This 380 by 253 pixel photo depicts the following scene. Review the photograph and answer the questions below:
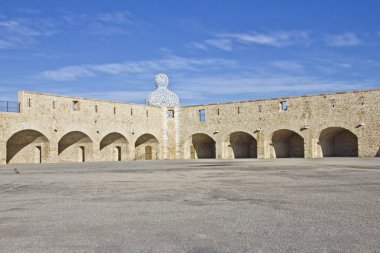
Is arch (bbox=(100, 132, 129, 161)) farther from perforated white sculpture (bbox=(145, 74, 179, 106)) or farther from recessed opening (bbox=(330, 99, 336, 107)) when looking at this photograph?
recessed opening (bbox=(330, 99, 336, 107))

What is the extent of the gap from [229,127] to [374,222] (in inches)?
1065

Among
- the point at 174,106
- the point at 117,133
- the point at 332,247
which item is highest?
the point at 174,106

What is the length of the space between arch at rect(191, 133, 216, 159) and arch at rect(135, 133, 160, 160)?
3277 mm

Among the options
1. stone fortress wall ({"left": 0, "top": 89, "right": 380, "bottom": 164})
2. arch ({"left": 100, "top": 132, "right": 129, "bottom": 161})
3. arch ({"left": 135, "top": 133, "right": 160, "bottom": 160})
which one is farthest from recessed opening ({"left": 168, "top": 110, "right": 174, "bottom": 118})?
arch ({"left": 100, "top": 132, "right": 129, "bottom": 161})

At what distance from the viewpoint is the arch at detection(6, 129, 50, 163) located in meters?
25.9

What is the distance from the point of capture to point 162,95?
117 feet

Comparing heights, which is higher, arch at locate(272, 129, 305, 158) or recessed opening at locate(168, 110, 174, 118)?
recessed opening at locate(168, 110, 174, 118)

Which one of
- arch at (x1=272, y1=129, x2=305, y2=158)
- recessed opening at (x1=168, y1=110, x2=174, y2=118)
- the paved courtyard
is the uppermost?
recessed opening at (x1=168, y1=110, x2=174, y2=118)

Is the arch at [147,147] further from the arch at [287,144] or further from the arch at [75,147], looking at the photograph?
the arch at [287,144]

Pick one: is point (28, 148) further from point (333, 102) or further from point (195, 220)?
point (195, 220)

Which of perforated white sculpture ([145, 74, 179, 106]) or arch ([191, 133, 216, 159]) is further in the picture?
perforated white sculpture ([145, 74, 179, 106])

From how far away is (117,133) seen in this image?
3059 cm

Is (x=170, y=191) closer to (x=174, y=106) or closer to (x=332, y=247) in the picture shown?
(x=332, y=247)

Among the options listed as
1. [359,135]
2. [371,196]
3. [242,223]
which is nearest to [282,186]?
[371,196]
